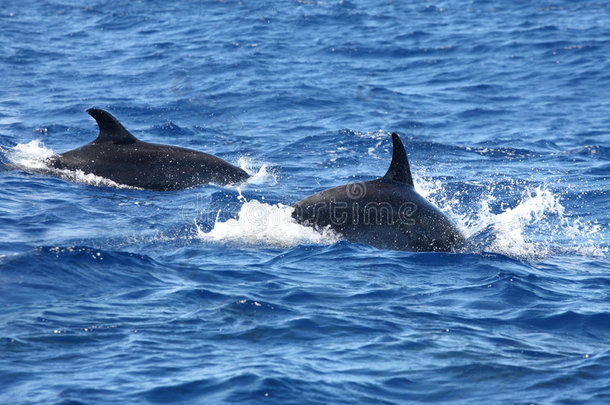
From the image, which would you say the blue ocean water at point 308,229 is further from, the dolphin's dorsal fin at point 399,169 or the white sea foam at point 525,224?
the dolphin's dorsal fin at point 399,169

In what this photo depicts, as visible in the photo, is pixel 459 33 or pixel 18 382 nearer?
pixel 18 382

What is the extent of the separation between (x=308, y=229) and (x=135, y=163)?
462 centimetres

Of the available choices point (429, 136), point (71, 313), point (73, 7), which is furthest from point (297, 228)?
point (73, 7)

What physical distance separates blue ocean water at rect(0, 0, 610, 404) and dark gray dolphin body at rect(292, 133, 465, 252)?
30 centimetres

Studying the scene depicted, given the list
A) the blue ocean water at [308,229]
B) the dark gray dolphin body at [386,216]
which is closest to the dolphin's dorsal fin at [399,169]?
the dark gray dolphin body at [386,216]

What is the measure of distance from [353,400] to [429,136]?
48.5 ft

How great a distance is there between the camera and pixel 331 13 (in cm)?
3694

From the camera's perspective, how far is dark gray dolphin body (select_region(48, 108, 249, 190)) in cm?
1581

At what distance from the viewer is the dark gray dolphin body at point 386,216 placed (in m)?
12.6

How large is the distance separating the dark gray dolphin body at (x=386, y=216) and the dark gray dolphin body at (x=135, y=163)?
409 cm

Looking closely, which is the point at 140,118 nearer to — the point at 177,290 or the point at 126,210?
the point at 126,210

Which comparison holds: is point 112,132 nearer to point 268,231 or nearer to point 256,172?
point 256,172

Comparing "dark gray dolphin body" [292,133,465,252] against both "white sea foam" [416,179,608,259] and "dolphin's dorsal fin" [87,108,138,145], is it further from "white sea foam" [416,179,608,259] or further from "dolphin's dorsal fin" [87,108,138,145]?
"dolphin's dorsal fin" [87,108,138,145]

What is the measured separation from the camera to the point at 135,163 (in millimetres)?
15961
